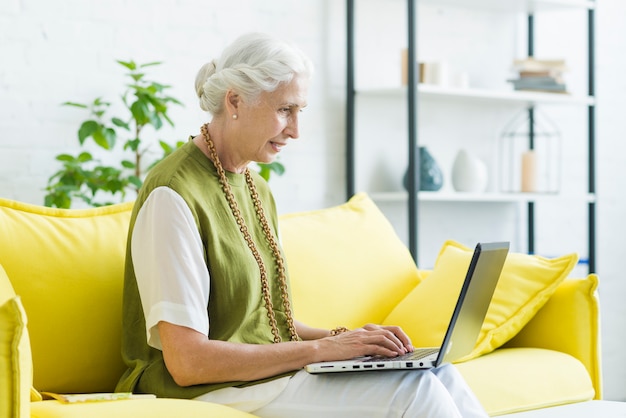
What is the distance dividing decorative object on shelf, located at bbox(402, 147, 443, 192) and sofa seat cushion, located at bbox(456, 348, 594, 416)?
1.19 m

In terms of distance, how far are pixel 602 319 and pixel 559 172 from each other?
700mm

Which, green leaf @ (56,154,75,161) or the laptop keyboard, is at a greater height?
green leaf @ (56,154,75,161)

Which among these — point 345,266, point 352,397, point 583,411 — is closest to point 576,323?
point 583,411

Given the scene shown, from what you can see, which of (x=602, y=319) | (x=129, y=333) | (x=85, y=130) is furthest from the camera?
(x=602, y=319)

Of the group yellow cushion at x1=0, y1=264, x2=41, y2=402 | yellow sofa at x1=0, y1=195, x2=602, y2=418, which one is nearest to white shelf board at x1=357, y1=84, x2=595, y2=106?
yellow sofa at x1=0, y1=195, x2=602, y2=418

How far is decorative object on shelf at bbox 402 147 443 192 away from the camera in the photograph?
144 inches

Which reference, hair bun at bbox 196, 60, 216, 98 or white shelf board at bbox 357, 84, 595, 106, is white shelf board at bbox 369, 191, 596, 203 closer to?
white shelf board at bbox 357, 84, 595, 106

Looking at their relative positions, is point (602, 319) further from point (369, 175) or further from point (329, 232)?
point (329, 232)

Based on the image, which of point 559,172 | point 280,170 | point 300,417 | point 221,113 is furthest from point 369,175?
point 300,417

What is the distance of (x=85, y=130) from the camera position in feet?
9.43

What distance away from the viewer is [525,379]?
7.77 feet

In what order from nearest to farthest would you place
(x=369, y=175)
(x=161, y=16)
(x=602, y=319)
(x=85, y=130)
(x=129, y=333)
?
1. (x=129, y=333)
2. (x=85, y=130)
3. (x=161, y=16)
4. (x=369, y=175)
5. (x=602, y=319)

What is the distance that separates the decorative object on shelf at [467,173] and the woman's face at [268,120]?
187cm

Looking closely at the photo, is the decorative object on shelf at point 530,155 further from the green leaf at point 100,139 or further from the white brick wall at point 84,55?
the green leaf at point 100,139
